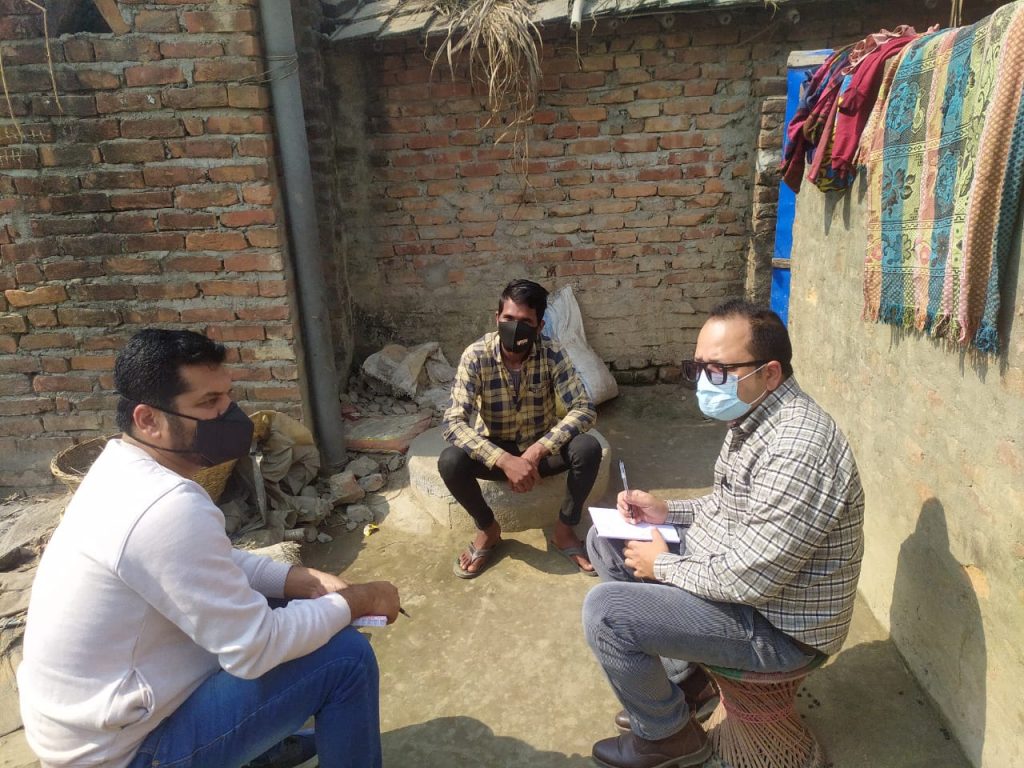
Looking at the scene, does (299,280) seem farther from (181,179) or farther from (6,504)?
(6,504)

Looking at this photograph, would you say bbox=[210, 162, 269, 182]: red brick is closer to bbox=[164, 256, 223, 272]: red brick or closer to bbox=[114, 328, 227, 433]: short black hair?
bbox=[164, 256, 223, 272]: red brick

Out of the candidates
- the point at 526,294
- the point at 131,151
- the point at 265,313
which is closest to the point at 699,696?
the point at 526,294

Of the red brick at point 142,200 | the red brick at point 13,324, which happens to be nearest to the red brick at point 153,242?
the red brick at point 142,200

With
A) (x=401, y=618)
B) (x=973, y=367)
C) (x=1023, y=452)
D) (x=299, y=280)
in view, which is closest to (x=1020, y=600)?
(x=1023, y=452)

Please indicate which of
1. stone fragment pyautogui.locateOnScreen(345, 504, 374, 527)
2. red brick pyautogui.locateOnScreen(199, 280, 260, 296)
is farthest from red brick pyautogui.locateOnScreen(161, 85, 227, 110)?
stone fragment pyautogui.locateOnScreen(345, 504, 374, 527)

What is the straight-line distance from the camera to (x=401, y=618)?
3.01 metres

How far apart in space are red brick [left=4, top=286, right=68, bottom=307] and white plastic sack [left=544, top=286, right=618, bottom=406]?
2.98m

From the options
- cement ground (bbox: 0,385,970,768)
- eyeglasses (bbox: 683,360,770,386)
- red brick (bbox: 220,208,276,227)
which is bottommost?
cement ground (bbox: 0,385,970,768)

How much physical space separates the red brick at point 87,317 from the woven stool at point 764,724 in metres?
3.45

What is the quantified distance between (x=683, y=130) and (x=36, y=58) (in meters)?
3.79

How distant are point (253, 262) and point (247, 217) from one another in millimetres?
235

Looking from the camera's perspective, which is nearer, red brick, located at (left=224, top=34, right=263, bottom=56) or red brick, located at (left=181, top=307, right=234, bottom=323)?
red brick, located at (left=224, top=34, right=263, bottom=56)

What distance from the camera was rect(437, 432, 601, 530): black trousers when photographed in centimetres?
326

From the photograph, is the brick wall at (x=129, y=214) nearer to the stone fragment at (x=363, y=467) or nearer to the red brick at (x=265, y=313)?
the red brick at (x=265, y=313)
